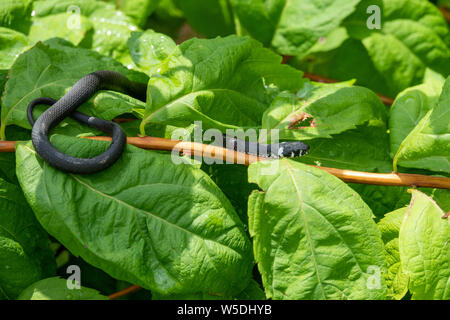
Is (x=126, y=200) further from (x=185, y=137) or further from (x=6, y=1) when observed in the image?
(x=6, y=1)

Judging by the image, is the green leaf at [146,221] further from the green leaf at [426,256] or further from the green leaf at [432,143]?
the green leaf at [432,143]

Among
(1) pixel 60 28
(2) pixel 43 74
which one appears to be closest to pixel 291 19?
(1) pixel 60 28

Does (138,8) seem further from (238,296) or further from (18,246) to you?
(238,296)

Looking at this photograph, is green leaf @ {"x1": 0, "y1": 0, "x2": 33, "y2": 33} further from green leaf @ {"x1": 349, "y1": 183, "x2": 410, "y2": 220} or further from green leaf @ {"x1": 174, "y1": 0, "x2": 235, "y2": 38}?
green leaf @ {"x1": 349, "y1": 183, "x2": 410, "y2": 220}

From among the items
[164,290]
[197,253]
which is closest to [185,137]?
[197,253]

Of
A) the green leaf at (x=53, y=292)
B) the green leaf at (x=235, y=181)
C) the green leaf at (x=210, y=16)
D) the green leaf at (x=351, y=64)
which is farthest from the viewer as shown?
the green leaf at (x=210, y=16)

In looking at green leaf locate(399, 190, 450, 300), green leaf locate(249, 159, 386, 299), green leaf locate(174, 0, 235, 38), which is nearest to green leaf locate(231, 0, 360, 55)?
green leaf locate(174, 0, 235, 38)

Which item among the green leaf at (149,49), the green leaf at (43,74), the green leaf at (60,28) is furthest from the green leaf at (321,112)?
the green leaf at (60,28)
